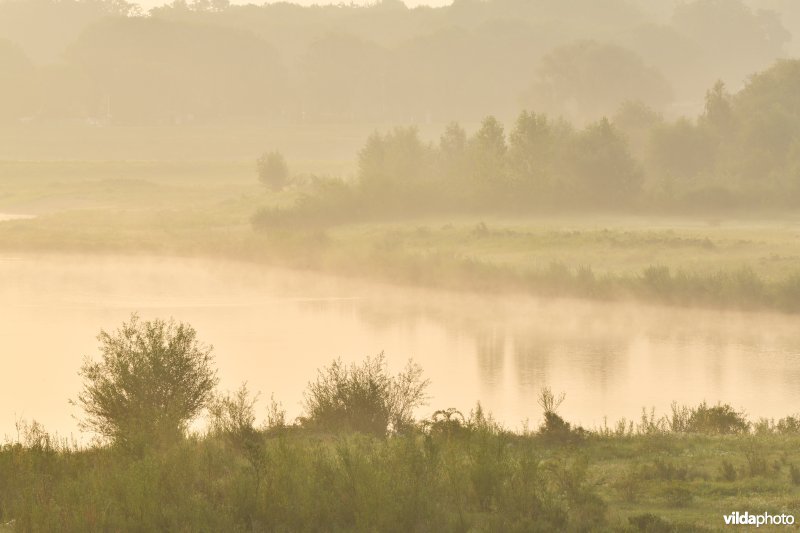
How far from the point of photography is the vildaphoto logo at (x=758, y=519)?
44.9ft

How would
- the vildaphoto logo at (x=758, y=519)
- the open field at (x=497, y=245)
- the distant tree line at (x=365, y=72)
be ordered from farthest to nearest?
1. the distant tree line at (x=365, y=72)
2. the open field at (x=497, y=245)
3. the vildaphoto logo at (x=758, y=519)

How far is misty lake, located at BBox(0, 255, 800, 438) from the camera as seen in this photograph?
2928cm

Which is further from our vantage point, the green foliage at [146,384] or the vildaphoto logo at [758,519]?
the green foliage at [146,384]

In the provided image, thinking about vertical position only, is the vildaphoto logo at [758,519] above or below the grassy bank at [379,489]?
below

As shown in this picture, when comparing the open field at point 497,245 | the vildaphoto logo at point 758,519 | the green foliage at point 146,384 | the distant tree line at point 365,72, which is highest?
the distant tree line at point 365,72

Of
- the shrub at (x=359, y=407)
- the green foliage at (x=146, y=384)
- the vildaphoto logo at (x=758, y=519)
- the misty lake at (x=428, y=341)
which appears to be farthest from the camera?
the misty lake at (x=428, y=341)

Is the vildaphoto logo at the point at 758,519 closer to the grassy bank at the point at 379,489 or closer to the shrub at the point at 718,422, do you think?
the grassy bank at the point at 379,489

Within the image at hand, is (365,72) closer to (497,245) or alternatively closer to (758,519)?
(497,245)

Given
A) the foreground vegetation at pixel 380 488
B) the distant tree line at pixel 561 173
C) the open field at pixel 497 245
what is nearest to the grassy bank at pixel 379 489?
the foreground vegetation at pixel 380 488

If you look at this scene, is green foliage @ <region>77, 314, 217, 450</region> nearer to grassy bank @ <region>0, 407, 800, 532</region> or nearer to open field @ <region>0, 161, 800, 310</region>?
grassy bank @ <region>0, 407, 800, 532</region>

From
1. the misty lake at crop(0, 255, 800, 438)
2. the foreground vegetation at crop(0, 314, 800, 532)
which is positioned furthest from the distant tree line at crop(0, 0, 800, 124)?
the foreground vegetation at crop(0, 314, 800, 532)

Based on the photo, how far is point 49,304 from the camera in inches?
1788

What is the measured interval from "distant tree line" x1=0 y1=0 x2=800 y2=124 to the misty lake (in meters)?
82.4

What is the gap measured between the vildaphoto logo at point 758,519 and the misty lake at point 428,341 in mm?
11117
